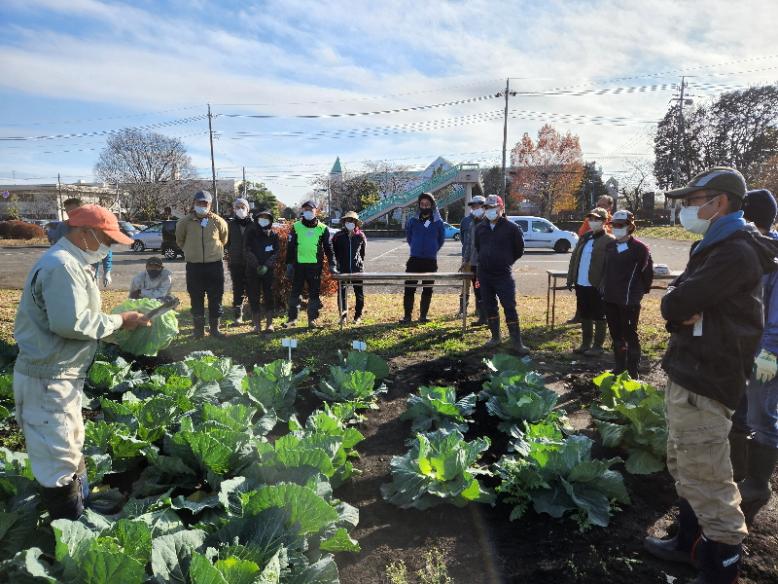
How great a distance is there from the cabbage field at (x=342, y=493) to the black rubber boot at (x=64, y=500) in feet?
0.32

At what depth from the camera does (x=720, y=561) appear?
2246 mm

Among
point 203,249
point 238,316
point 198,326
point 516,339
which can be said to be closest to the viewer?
point 516,339

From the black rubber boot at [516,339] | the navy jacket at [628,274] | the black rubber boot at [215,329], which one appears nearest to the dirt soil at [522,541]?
the navy jacket at [628,274]

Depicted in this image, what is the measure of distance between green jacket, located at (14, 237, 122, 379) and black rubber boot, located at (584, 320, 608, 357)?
17.8 ft

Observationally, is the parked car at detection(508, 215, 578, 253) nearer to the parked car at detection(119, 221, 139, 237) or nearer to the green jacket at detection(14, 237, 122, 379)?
the parked car at detection(119, 221, 139, 237)

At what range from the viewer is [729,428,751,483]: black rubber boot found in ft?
9.04

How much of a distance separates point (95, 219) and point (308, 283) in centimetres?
467

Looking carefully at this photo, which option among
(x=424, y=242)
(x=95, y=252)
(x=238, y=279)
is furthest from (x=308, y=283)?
(x=95, y=252)

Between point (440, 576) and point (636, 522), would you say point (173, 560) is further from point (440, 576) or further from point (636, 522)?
point (636, 522)

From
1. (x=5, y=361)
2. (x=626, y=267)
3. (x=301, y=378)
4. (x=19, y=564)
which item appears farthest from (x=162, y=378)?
(x=626, y=267)

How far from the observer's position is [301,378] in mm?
4867

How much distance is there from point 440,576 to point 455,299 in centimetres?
788

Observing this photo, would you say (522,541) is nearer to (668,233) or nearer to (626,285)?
(626,285)

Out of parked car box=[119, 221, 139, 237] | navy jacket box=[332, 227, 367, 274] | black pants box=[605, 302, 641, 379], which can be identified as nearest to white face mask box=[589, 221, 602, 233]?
black pants box=[605, 302, 641, 379]
